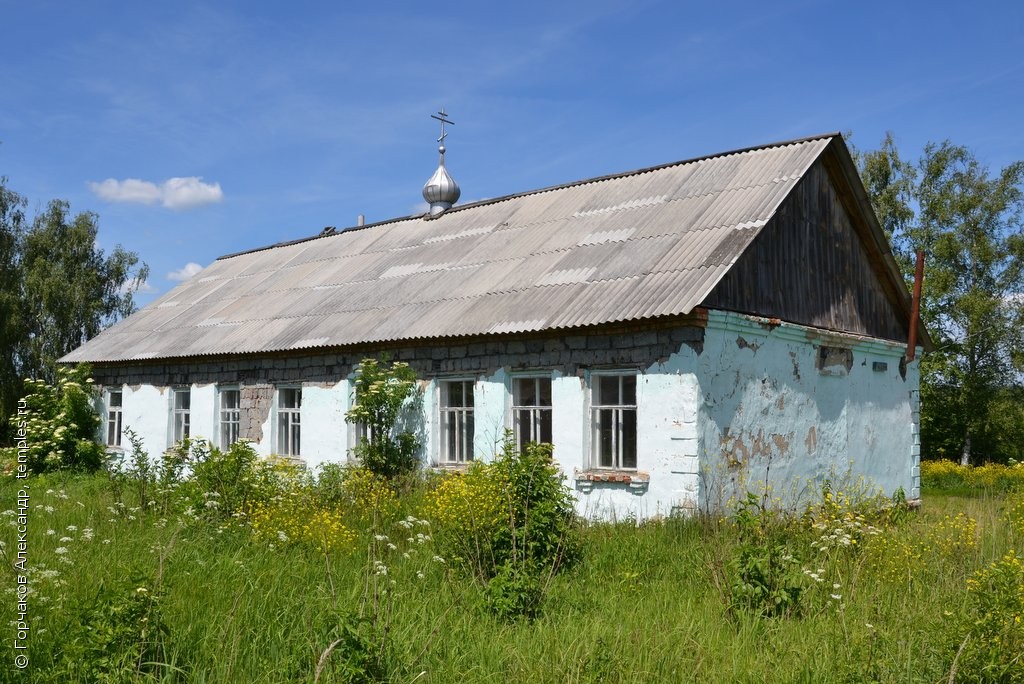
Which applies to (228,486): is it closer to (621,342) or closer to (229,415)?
(621,342)

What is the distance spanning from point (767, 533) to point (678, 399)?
2.54m

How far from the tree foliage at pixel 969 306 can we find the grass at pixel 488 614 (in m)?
18.5

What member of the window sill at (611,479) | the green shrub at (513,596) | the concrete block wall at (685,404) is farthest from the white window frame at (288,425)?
the green shrub at (513,596)

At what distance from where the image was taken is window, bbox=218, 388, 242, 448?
14.5 m

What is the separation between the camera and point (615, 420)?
998 centimetres

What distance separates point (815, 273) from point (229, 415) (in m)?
9.41

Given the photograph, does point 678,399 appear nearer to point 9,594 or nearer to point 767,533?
point 767,533

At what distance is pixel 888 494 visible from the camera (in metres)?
12.6

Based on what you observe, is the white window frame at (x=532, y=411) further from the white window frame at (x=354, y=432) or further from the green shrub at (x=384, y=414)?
the white window frame at (x=354, y=432)

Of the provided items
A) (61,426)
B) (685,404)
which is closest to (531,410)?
(685,404)

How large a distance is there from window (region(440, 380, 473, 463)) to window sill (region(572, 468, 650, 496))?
1895mm

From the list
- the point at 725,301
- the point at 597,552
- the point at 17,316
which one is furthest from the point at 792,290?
the point at 17,316

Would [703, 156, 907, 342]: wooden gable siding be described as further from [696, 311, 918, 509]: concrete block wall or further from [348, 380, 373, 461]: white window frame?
[348, 380, 373, 461]: white window frame

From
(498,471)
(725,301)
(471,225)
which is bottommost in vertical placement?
(498,471)
